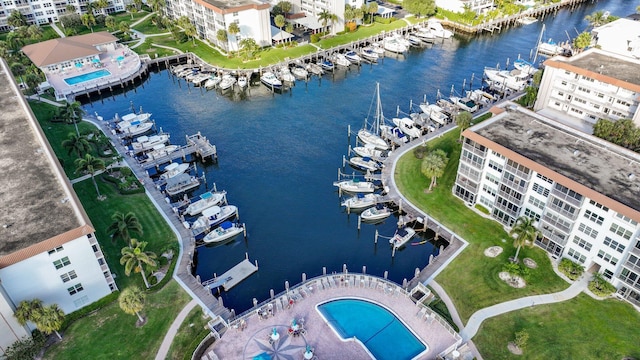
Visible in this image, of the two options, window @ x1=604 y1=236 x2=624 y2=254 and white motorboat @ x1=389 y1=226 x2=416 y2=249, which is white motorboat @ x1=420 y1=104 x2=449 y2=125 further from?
window @ x1=604 y1=236 x2=624 y2=254

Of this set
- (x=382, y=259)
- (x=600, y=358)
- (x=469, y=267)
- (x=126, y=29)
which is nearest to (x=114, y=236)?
(x=382, y=259)

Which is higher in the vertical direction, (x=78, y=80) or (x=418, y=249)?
(x=78, y=80)

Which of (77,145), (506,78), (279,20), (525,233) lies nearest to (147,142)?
(77,145)

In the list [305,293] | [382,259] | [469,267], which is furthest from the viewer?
[382,259]

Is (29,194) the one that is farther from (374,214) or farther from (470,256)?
(470,256)

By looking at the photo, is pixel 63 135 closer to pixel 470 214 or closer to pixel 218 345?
pixel 218 345

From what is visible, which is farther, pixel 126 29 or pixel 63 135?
pixel 126 29

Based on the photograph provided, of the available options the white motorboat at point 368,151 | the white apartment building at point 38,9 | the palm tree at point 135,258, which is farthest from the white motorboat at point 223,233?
the white apartment building at point 38,9
